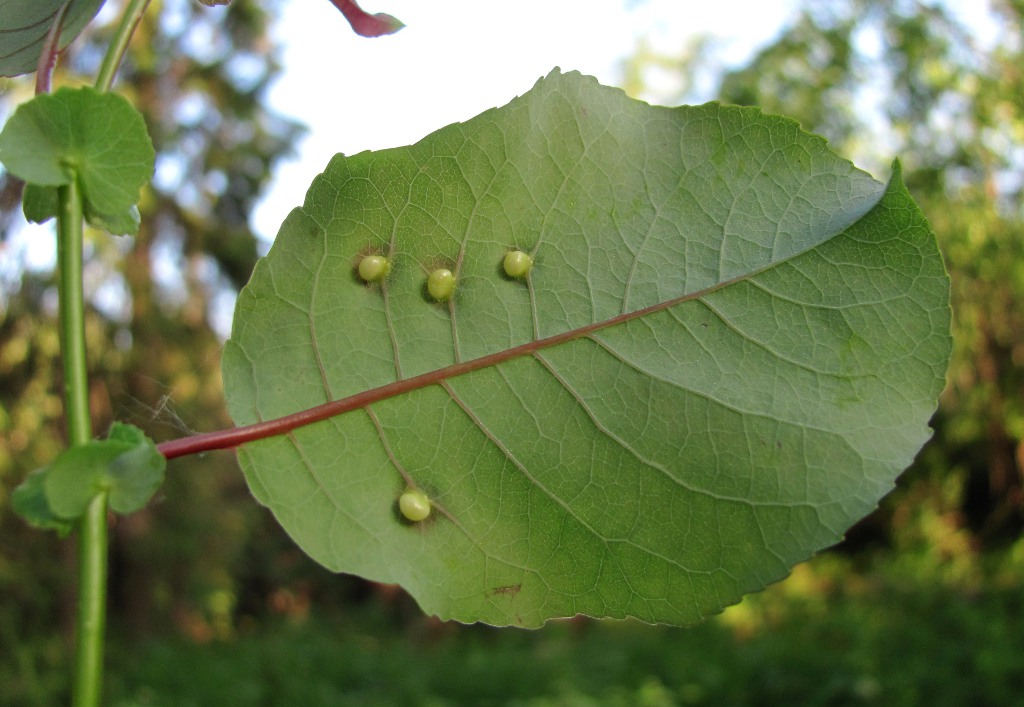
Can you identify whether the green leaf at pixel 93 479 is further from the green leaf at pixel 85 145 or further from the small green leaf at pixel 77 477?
the green leaf at pixel 85 145

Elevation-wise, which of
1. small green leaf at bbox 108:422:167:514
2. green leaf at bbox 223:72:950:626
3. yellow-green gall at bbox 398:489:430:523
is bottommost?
small green leaf at bbox 108:422:167:514

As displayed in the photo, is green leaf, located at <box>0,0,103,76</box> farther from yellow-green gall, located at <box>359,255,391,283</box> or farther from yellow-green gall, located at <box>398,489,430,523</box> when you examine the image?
yellow-green gall, located at <box>398,489,430,523</box>

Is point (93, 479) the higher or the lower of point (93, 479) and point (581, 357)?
the lower

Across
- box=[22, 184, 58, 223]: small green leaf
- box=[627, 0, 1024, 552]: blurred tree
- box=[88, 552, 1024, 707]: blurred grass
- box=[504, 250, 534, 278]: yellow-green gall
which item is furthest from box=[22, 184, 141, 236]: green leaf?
box=[627, 0, 1024, 552]: blurred tree

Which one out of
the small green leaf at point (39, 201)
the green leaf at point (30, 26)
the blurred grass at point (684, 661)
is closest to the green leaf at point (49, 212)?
the small green leaf at point (39, 201)

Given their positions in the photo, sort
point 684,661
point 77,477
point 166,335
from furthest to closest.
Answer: point 166,335, point 684,661, point 77,477

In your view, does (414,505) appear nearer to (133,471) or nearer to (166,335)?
(133,471)

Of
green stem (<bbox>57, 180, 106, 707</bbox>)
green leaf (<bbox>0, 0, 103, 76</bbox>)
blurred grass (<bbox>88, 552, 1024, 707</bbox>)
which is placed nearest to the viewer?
green stem (<bbox>57, 180, 106, 707</bbox>)

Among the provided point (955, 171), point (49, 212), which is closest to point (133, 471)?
point (49, 212)
